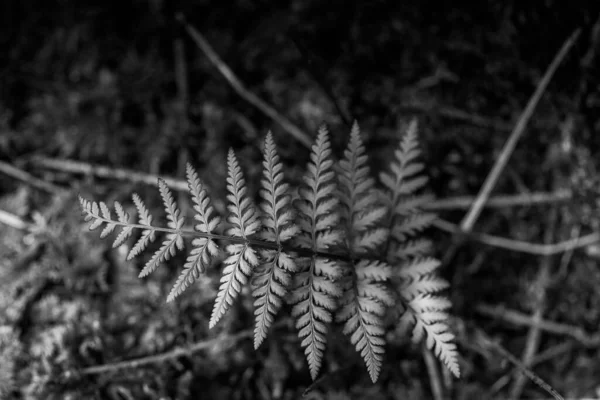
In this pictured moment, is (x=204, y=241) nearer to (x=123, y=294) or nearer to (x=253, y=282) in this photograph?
(x=253, y=282)

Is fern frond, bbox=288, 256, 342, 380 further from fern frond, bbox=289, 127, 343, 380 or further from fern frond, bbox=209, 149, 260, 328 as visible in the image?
fern frond, bbox=209, 149, 260, 328

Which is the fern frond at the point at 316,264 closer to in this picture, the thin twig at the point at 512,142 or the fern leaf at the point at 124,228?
the fern leaf at the point at 124,228

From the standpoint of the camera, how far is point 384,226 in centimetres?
283

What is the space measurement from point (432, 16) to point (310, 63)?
3.86 ft

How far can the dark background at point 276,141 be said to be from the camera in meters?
3.26

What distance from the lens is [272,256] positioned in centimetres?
239

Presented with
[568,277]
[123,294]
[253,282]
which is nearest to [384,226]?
[253,282]

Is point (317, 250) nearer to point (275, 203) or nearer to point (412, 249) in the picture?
point (275, 203)

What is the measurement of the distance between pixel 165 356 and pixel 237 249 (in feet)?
4.23

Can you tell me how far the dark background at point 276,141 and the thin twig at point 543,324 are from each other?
0.03 meters

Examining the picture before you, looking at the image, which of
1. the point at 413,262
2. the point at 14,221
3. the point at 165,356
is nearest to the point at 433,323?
the point at 413,262

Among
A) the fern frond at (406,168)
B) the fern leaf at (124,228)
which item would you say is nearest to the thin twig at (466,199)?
the fern frond at (406,168)

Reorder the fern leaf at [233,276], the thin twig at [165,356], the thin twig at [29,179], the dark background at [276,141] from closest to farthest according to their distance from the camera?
the fern leaf at [233,276], the thin twig at [165,356], the dark background at [276,141], the thin twig at [29,179]

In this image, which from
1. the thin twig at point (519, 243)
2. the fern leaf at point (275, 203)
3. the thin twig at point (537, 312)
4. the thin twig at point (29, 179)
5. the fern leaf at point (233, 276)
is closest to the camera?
the fern leaf at point (233, 276)
